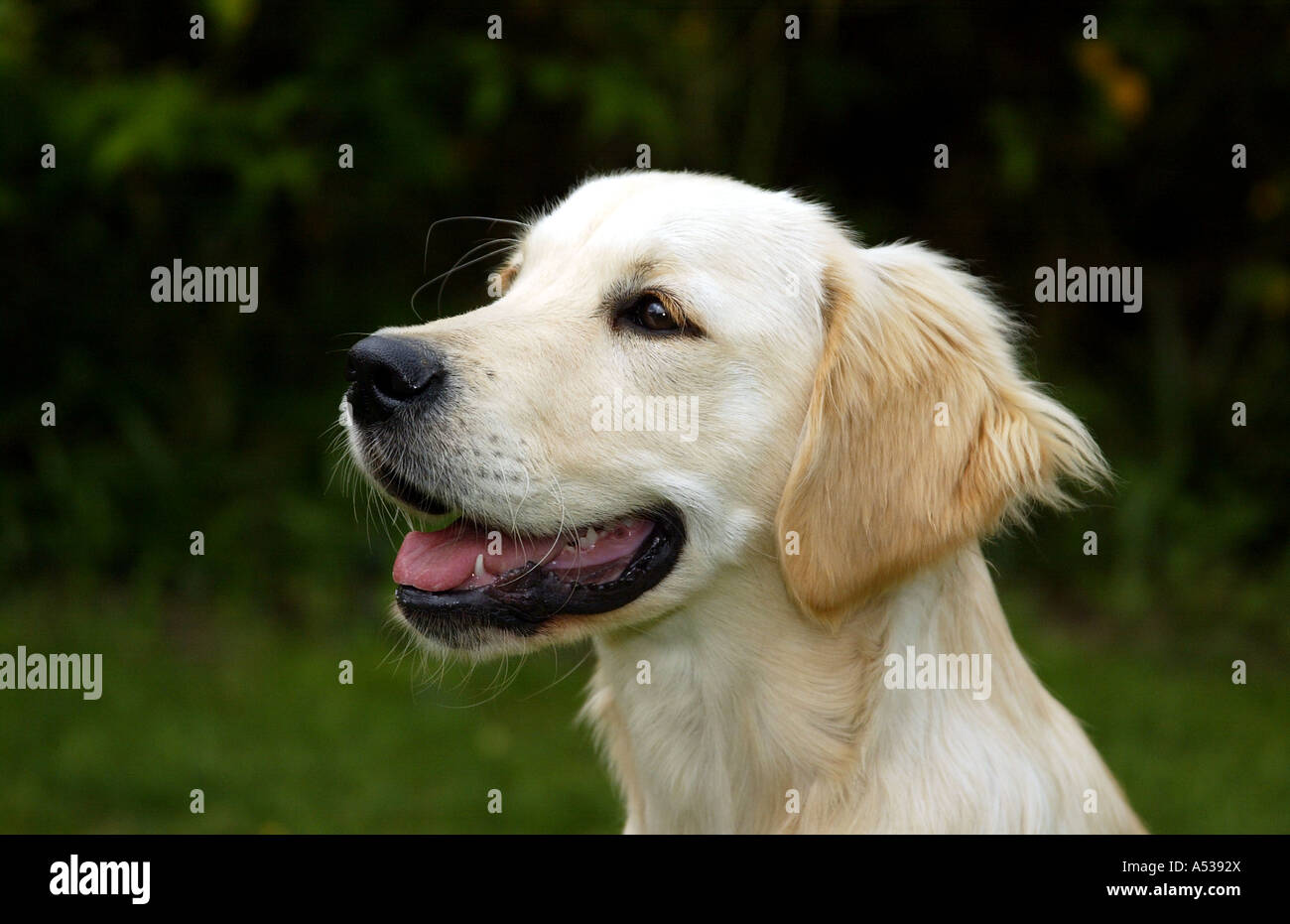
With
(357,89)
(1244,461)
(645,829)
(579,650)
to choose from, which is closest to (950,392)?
(645,829)

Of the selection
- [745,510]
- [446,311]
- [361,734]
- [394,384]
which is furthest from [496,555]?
[446,311]

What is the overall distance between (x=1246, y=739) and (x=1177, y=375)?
2349 millimetres

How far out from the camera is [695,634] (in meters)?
3.04

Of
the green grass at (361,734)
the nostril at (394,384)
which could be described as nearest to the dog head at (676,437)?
the nostril at (394,384)

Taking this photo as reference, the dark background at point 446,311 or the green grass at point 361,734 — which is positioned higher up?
the dark background at point 446,311

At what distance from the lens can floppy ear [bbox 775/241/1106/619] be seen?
289cm

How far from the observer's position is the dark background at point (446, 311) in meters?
6.00

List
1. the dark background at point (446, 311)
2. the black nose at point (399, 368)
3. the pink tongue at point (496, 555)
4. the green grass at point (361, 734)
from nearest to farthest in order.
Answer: the black nose at point (399, 368) → the pink tongue at point (496, 555) → the green grass at point (361, 734) → the dark background at point (446, 311)

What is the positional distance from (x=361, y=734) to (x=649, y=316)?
11.2 ft

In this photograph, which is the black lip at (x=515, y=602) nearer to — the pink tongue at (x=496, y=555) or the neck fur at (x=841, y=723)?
the pink tongue at (x=496, y=555)

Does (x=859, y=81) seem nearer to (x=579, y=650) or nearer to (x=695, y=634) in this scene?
(x=579, y=650)

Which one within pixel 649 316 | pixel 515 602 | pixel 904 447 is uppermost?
pixel 649 316

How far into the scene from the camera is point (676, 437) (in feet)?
9.62

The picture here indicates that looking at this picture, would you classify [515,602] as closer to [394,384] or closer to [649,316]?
[394,384]
